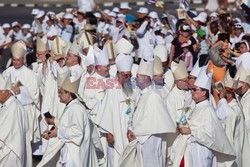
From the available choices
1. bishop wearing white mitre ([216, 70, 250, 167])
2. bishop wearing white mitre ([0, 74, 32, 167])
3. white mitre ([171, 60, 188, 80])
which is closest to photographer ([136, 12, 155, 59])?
white mitre ([171, 60, 188, 80])

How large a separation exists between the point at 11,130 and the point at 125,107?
1896 millimetres

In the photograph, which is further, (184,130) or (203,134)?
(184,130)

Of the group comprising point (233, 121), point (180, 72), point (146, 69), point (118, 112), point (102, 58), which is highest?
point (102, 58)

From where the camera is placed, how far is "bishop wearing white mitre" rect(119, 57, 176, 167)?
13406mm

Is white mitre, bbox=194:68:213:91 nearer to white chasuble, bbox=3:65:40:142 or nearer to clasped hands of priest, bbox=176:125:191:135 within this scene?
clasped hands of priest, bbox=176:125:191:135

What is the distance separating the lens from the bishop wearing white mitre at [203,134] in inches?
502

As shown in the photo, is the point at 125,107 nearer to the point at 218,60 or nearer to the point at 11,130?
the point at 11,130

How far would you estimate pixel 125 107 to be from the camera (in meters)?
14.7

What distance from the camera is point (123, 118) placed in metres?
14.8

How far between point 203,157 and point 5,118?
277 centimetres

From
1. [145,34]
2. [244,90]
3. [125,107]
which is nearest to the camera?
[125,107]

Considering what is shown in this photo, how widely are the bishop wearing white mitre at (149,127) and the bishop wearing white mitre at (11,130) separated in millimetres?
1508

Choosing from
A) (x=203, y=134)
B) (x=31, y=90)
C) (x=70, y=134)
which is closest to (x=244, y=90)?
(x=203, y=134)

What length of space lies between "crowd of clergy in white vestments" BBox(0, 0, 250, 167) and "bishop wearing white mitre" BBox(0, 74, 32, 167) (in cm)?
1
